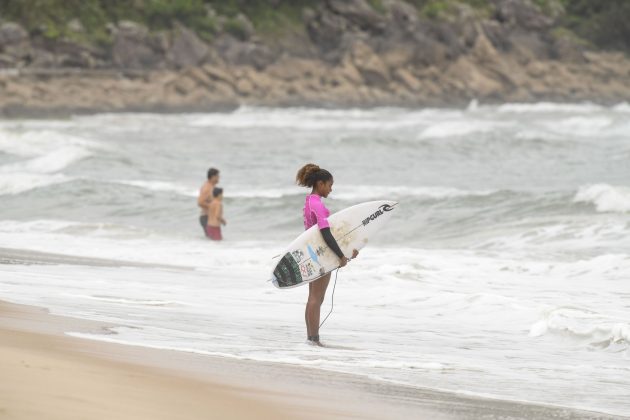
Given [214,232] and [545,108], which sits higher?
[545,108]

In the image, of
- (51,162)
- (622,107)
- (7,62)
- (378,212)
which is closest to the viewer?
(378,212)

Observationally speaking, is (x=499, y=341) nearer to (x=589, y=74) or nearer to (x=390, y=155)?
(x=390, y=155)

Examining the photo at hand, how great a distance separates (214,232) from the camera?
51.1 ft

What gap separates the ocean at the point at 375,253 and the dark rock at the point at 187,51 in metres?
16.3

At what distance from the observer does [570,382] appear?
7098 mm

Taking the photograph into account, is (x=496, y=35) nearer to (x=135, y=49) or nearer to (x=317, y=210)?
(x=135, y=49)

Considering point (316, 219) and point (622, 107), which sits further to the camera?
point (622, 107)

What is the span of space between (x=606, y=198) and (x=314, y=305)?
10.9 m

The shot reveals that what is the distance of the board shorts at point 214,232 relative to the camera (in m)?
15.5

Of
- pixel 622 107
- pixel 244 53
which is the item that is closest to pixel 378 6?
pixel 244 53

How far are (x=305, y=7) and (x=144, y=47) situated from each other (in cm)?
1000

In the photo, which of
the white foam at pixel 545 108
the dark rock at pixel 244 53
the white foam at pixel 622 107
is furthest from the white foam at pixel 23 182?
the white foam at pixel 622 107

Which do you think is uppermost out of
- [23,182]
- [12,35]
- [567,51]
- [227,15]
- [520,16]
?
[520,16]

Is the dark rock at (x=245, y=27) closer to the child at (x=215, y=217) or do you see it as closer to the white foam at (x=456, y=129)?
the white foam at (x=456, y=129)
